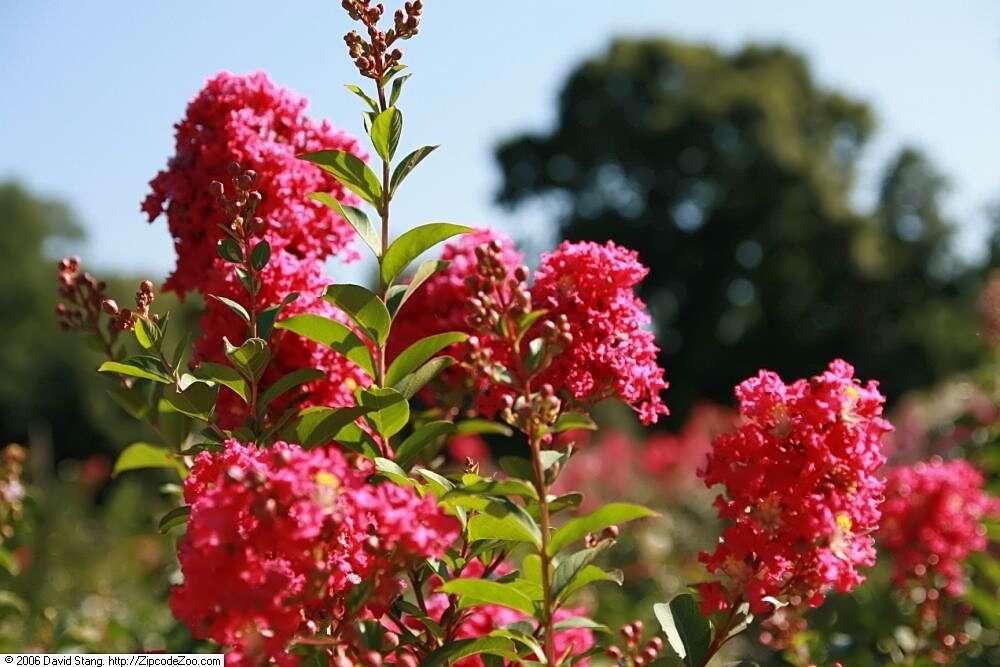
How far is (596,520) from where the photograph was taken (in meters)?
1.31

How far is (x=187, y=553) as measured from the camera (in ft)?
3.97

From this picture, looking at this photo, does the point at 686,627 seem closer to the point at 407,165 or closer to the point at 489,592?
the point at 489,592

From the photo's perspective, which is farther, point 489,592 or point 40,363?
point 40,363

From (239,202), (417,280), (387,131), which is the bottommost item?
(417,280)

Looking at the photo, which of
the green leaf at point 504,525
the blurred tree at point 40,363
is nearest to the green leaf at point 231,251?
the green leaf at point 504,525

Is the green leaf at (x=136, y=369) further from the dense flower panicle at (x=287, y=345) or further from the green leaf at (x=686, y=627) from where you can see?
the green leaf at (x=686, y=627)

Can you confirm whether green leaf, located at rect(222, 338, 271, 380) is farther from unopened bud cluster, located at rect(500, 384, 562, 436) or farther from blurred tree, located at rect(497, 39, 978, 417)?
blurred tree, located at rect(497, 39, 978, 417)

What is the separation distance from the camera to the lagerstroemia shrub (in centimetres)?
116

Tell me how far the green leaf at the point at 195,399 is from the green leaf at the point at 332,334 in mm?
137

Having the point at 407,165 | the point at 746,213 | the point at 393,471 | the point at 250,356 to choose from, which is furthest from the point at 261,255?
the point at 746,213

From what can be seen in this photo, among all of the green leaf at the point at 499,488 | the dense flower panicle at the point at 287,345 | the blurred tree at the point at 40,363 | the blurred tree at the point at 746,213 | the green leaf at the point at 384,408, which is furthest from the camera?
the blurred tree at the point at 746,213

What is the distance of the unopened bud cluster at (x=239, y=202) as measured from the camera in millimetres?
1540

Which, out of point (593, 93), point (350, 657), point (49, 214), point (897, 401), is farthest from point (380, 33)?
point (49, 214)

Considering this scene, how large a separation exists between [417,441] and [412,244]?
28 cm
